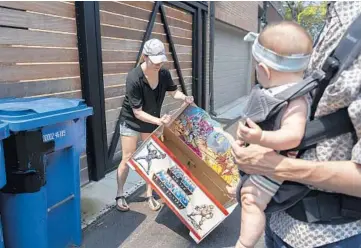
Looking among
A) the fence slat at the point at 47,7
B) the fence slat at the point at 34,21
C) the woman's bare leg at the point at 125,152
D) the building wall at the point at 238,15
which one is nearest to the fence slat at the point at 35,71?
the fence slat at the point at 34,21

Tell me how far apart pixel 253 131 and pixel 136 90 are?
84.9 inches

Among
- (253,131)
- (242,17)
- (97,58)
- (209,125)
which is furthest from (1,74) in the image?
(242,17)

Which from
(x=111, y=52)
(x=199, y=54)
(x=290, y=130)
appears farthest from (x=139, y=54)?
(x=290, y=130)

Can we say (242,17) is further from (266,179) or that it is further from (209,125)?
(266,179)

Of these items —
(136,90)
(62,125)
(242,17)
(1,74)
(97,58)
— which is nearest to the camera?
(62,125)

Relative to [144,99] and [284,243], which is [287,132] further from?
[144,99]

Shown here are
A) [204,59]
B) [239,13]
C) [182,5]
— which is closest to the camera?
[182,5]

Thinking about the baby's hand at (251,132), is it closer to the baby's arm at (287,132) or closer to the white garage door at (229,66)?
the baby's arm at (287,132)

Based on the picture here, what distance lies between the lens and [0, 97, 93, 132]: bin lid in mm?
2072

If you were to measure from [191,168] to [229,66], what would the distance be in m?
8.30

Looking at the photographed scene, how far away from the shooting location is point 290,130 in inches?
43.4

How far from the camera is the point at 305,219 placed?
1.12 m

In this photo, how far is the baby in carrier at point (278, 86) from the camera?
1.12 meters

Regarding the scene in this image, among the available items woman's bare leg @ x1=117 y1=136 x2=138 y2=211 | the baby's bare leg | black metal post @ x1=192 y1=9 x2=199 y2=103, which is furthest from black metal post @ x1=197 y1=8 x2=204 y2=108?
the baby's bare leg
